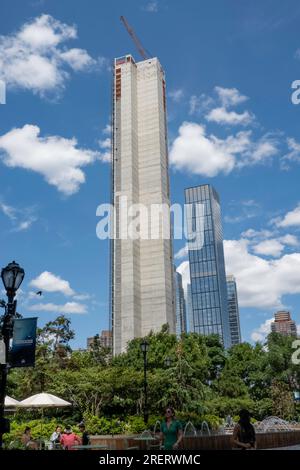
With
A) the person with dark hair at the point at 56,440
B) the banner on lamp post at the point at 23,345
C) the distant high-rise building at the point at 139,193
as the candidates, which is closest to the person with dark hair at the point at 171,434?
the banner on lamp post at the point at 23,345

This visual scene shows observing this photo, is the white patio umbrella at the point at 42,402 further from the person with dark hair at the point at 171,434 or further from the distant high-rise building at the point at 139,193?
the distant high-rise building at the point at 139,193

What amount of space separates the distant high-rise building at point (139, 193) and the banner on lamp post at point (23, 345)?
80.7m

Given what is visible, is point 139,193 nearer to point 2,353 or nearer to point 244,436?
point 2,353

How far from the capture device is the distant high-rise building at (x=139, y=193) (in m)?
99.4

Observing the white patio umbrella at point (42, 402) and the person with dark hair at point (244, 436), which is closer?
the person with dark hair at point (244, 436)

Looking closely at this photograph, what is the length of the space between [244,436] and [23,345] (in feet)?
26.5

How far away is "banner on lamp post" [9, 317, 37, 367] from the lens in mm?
14119

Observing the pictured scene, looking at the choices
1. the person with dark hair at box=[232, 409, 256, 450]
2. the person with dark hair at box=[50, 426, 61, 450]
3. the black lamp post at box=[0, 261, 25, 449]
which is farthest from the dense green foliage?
the person with dark hair at box=[232, 409, 256, 450]

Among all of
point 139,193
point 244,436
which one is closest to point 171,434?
point 244,436

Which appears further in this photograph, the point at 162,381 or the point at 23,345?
the point at 162,381

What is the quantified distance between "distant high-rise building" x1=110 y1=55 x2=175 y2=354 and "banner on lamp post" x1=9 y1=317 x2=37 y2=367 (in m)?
80.7

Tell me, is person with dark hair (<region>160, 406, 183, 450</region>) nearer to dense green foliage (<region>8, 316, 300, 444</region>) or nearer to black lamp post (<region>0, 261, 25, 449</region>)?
→ black lamp post (<region>0, 261, 25, 449</region>)

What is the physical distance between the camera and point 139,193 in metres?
Result: 109
